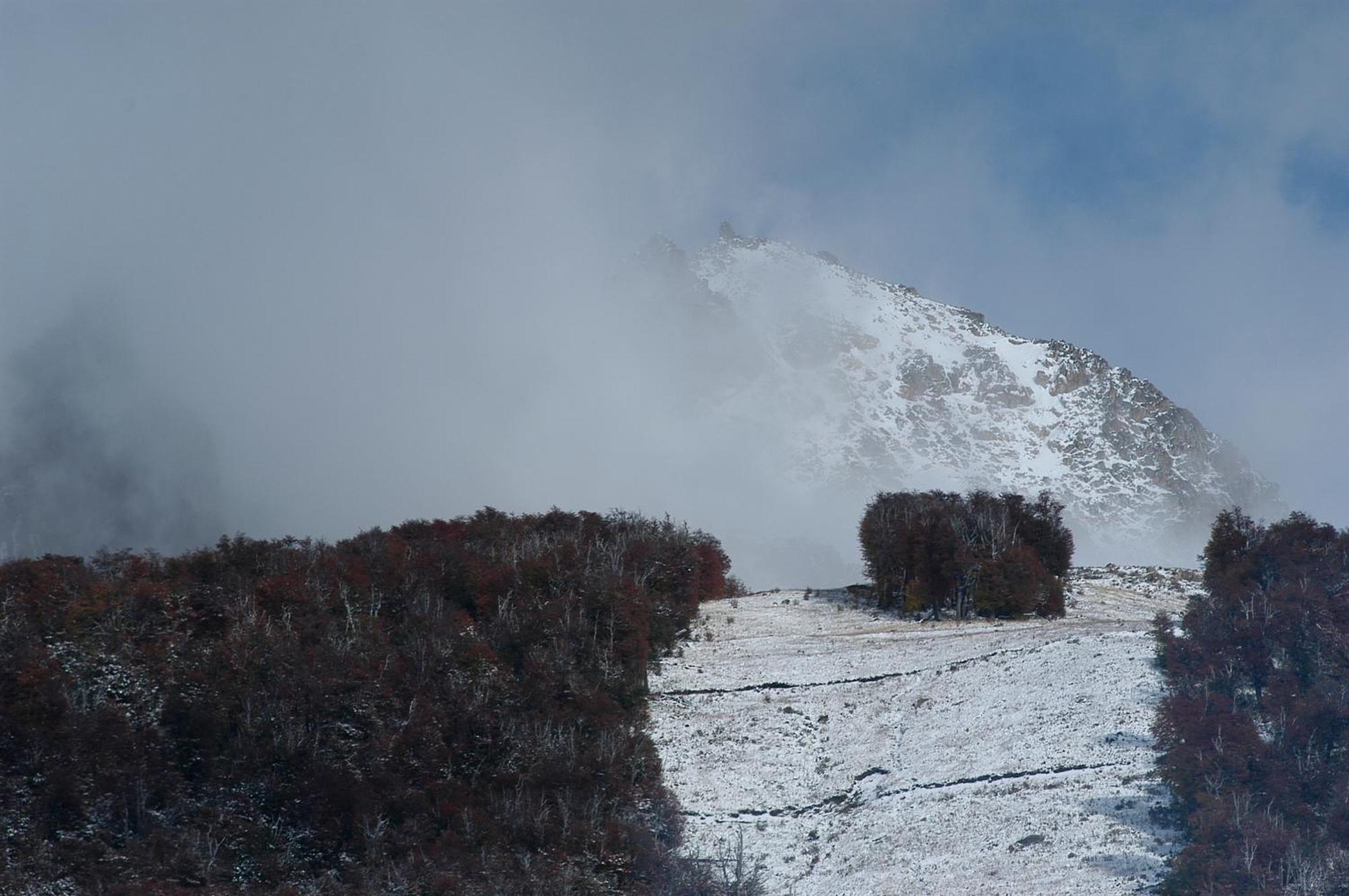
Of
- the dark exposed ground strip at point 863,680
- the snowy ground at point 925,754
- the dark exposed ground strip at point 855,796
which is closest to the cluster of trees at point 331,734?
the dark exposed ground strip at point 855,796

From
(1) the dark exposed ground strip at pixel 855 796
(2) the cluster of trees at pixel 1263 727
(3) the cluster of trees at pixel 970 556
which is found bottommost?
(1) the dark exposed ground strip at pixel 855 796

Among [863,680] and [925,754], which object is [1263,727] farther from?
[863,680]

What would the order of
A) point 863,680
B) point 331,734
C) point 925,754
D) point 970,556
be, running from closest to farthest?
point 331,734, point 925,754, point 863,680, point 970,556

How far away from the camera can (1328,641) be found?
58500 mm

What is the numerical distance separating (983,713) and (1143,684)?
26.5ft

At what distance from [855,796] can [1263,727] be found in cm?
1821

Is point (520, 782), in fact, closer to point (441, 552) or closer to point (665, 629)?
point (665, 629)

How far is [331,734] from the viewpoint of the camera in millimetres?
57438

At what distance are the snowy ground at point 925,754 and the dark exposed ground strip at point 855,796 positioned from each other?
0.28 ft

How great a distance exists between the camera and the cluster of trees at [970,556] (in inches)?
3388

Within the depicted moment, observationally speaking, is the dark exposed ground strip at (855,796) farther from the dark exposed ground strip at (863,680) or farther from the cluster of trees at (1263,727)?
the dark exposed ground strip at (863,680)

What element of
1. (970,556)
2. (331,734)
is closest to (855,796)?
(331,734)

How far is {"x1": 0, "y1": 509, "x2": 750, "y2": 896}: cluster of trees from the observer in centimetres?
4991

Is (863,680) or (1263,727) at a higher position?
(863,680)
